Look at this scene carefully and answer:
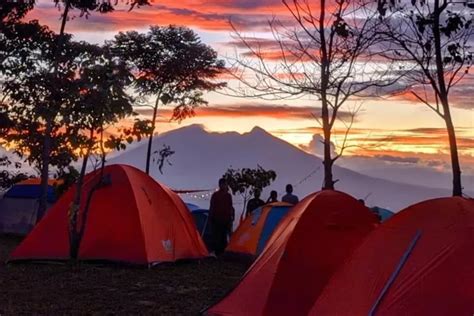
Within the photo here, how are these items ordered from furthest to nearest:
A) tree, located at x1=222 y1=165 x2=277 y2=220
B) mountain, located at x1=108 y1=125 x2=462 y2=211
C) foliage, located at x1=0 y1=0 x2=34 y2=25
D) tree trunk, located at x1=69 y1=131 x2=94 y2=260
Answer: mountain, located at x1=108 y1=125 x2=462 y2=211 < tree, located at x1=222 y1=165 x2=277 y2=220 < foliage, located at x1=0 y1=0 x2=34 y2=25 < tree trunk, located at x1=69 y1=131 x2=94 y2=260

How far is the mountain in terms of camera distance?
70375 millimetres

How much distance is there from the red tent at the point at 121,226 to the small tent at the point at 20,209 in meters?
8.31

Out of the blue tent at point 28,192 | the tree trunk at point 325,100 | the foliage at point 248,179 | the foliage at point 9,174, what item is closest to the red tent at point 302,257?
the tree trunk at point 325,100

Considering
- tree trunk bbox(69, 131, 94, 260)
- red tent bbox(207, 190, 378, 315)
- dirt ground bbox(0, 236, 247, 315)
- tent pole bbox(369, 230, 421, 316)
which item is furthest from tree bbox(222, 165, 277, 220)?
tent pole bbox(369, 230, 421, 316)

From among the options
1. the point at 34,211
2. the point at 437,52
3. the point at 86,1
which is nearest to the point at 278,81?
the point at 437,52

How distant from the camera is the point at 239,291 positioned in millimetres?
8711

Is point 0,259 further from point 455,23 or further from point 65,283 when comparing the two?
point 455,23

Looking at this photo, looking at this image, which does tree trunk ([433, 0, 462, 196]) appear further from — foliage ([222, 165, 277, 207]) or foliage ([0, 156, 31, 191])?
foliage ([0, 156, 31, 191])

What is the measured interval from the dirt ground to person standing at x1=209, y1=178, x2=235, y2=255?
2084mm

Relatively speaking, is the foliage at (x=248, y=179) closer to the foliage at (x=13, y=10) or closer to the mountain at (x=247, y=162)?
the foliage at (x=13, y=10)

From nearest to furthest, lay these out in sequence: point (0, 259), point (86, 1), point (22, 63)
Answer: point (0, 259)
point (86, 1)
point (22, 63)

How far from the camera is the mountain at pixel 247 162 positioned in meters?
70.4

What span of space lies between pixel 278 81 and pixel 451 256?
30.8 feet

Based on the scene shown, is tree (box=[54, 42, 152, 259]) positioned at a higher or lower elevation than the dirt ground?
higher
